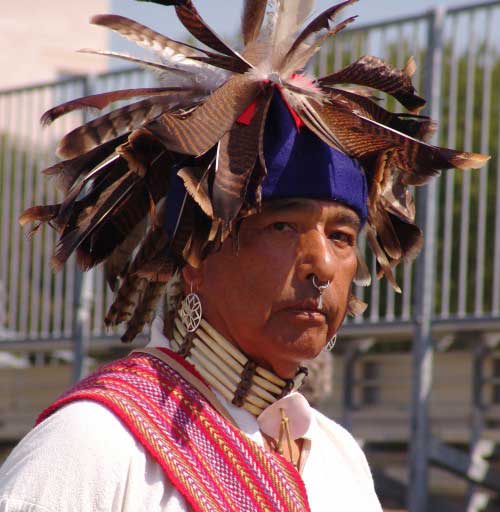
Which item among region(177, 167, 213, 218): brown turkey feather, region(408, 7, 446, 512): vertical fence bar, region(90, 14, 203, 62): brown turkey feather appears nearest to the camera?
region(177, 167, 213, 218): brown turkey feather

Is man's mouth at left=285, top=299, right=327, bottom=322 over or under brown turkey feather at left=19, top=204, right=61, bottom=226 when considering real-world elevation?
under

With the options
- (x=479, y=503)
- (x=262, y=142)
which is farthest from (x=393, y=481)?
(x=262, y=142)

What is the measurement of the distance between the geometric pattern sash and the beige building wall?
30977 mm

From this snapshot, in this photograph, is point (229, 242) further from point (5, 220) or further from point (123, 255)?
point (5, 220)

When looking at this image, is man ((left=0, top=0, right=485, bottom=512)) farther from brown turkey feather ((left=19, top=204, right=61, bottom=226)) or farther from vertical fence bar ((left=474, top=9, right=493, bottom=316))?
vertical fence bar ((left=474, top=9, right=493, bottom=316))

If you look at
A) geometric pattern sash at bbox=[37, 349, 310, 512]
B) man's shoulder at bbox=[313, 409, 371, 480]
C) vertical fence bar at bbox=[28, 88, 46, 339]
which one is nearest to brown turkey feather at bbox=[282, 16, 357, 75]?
geometric pattern sash at bbox=[37, 349, 310, 512]

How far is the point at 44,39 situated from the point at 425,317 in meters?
29.5

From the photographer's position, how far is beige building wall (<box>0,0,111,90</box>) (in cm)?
3303

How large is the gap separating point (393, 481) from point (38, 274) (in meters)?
2.49

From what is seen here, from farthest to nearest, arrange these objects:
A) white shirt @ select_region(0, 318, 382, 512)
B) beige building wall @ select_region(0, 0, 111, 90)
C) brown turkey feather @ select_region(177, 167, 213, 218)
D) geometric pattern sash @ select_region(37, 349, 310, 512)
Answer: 1. beige building wall @ select_region(0, 0, 111, 90)
2. brown turkey feather @ select_region(177, 167, 213, 218)
3. geometric pattern sash @ select_region(37, 349, 310, 512)
4. white shirt @ select_region(0, 318, 382, 512)

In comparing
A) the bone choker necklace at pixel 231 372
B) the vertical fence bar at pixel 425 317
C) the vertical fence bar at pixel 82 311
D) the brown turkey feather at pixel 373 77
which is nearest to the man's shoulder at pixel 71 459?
the bone choker necklace at pixel 231 372

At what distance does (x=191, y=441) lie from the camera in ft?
7.85

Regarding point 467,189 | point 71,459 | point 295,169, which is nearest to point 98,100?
point 295,169

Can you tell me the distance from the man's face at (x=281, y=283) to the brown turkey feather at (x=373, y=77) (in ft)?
1.03
